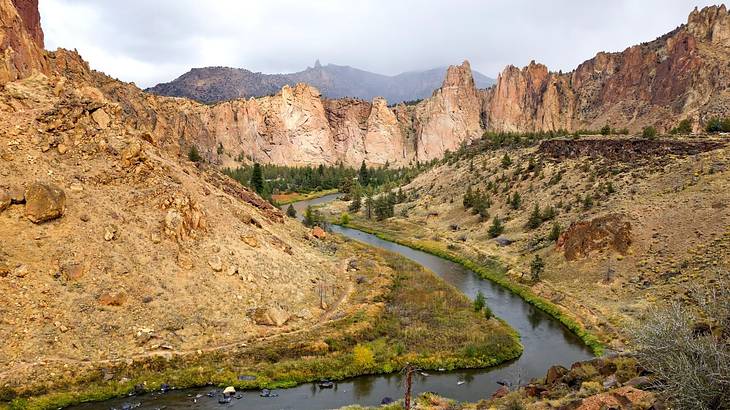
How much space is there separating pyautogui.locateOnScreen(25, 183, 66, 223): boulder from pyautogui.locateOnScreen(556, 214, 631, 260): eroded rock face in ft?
160

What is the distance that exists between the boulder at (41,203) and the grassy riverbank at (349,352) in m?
13.1

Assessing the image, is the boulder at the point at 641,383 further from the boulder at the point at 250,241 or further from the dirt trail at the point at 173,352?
the boulder at the point at 250,241

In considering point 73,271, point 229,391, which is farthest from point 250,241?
point 229,391

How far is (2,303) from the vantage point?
31.7 meters

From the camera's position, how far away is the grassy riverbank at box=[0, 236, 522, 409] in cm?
3032

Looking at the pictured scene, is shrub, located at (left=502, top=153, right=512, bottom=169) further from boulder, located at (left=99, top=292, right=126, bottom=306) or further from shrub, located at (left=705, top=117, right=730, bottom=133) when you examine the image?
boulder, located at (left=99, top=292, right=126, bottom=306)

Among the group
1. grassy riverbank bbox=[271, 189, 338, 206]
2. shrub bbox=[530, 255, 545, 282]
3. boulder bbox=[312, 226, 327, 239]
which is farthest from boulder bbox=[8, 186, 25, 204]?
grassy riverbank bbox=[271, 189, 338, 206]

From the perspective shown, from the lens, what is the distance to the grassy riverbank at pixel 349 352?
99.5 ft

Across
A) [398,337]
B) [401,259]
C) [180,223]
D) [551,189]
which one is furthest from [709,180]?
[180,223]

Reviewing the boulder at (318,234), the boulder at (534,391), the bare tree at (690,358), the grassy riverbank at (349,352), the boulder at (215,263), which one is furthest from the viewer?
the boulder at (318,234)

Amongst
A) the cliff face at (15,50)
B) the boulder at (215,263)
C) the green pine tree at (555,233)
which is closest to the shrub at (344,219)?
the green pine tree at (555,233)

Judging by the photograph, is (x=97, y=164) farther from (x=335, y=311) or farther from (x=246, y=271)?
(x=335, y=311)

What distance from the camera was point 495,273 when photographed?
59.5 meters

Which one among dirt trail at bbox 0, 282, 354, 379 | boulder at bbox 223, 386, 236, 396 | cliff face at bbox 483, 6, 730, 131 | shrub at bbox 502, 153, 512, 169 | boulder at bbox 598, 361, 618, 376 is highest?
cliff face at bbox 483, 6, 730, 131
